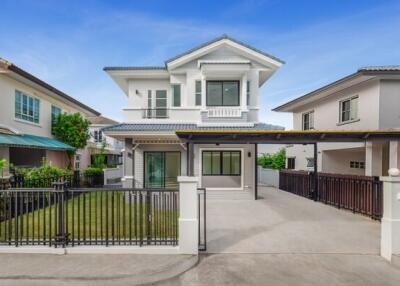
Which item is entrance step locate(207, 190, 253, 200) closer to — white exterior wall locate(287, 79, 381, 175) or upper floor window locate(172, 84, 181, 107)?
upper floor window locate(172, 84, 181, 107)

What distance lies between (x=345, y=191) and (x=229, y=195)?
5.59m

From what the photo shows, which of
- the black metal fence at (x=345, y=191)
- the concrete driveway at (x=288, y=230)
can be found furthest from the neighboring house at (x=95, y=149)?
the black metal fence at (x=345, y=191)

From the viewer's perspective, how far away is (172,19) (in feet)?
49.7

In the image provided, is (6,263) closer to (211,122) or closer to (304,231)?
(304,231)

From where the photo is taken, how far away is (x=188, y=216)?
560cm

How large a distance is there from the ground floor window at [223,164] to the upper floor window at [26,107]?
40.0 ft

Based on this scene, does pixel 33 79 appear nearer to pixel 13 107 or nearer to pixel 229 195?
pixel 13 107

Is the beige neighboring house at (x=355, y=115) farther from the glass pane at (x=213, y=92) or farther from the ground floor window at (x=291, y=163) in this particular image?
the glass pane at (x=213, y=92)

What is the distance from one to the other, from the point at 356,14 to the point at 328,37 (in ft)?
7.73

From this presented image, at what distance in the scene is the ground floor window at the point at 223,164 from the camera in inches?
532

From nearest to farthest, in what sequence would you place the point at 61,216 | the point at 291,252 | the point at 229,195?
the point at 61,216 < the point at 291,252 < the point at 229,195

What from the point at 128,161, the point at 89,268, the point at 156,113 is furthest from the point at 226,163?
the point at 89,268

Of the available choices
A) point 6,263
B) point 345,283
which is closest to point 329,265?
point 345,283

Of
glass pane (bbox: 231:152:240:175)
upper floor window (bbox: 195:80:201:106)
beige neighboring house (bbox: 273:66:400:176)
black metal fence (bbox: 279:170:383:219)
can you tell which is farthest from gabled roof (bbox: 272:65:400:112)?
upper floor window (bbox: 195:80:201:106)
